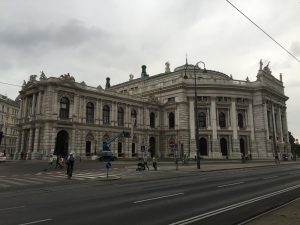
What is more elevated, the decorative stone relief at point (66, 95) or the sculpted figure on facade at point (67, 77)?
the sculpted figure on facade at point (67, 77)

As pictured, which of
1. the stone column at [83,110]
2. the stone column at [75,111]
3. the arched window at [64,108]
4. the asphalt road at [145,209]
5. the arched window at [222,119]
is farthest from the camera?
the arched window at [222,119]

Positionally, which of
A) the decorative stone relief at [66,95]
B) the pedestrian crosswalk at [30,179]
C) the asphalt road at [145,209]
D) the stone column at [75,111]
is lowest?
the asphalt road at [145,209]

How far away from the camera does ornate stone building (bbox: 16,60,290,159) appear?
183 feet

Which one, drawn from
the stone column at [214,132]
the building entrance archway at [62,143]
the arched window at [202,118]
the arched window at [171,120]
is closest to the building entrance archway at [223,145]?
the stone column at [214,132]

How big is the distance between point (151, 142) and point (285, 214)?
64.0 meters

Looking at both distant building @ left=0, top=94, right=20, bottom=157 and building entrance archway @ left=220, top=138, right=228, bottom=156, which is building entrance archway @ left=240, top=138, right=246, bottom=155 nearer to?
building entrance archway @ left=220, top=138, right=228, bottom=156

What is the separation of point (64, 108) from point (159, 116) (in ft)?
86.2

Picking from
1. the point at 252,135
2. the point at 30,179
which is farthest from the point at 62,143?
the point at 252,135

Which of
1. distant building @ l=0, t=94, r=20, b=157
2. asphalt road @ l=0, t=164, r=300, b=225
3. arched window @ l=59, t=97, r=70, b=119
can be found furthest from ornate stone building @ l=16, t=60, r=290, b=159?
asphalt road @ l=0, t=164, r=300, b=225

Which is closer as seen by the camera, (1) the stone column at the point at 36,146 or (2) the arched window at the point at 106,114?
(1) the stone column at the point at 36,146

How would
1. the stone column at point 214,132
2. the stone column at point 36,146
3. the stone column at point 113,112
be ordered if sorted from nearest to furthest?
1. the stone column at point 36,146
2. the stone column at point 113,112
3. the stone column at point 214,132

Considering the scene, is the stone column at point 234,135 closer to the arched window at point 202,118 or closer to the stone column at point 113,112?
the arched window at point 202,118

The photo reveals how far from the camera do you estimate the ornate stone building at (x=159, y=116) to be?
55906mm

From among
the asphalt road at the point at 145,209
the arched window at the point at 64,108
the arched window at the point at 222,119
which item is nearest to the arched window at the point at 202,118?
the arched window at the point at 222,119
